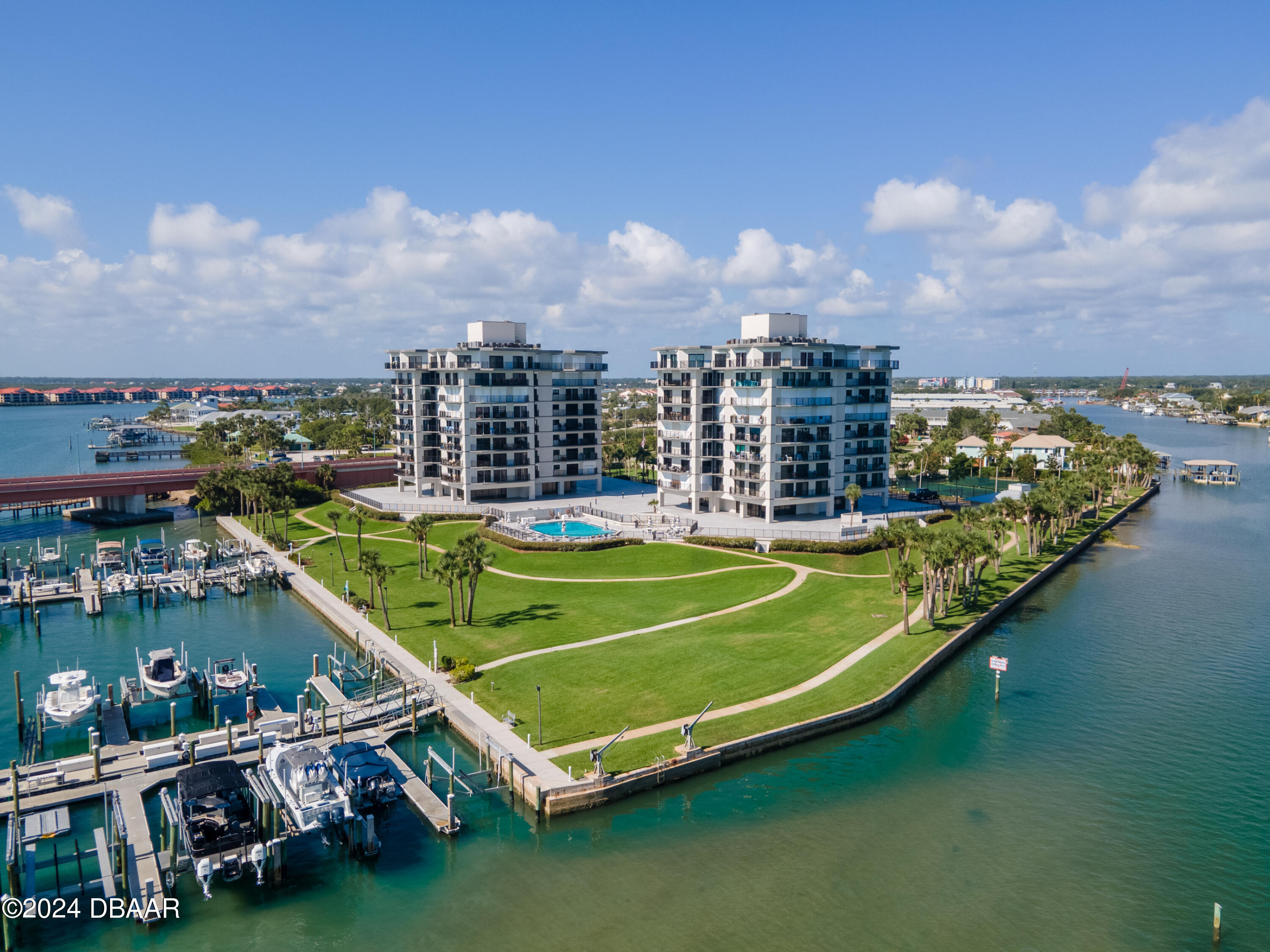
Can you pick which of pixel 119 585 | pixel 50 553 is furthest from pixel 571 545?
Answer: pixel 50 553

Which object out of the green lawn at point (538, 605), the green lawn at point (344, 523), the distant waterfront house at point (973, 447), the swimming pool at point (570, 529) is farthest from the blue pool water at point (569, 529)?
the distant waterfront house at point (973, 447)

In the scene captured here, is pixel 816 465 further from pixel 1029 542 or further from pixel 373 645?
pixel 373 645

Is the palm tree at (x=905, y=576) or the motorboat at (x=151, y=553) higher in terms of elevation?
the palm tree at (x=905, y=576)

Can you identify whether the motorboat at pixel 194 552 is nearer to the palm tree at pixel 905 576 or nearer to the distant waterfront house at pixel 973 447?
the palm tree at pixel 905 576

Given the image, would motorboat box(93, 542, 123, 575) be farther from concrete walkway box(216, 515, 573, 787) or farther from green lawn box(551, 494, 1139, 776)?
green lawn box(551, 494, 1139, 776)

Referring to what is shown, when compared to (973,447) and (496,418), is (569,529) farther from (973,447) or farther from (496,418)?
(973,447)

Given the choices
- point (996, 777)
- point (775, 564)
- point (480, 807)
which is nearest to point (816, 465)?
point (775, 564)
